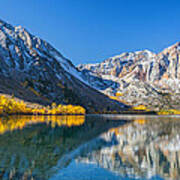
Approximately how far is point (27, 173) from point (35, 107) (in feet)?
527

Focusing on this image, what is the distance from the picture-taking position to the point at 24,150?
1225 inches

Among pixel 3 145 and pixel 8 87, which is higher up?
pixel 8 87

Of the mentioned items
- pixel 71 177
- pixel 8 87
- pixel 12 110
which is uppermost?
pixel 8 87

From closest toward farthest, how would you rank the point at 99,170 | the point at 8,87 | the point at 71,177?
the point at 71,177 → the point at 99,170 → the point at 8,87

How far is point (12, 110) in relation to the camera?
142 m

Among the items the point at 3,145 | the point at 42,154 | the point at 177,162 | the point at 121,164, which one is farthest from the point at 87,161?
the point at 3,145

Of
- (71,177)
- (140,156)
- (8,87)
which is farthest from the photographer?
(8,87)

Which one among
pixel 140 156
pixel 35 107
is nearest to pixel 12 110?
pixel 35 107

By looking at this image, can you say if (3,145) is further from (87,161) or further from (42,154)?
(87,161)

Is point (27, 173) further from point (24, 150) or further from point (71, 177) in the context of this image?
point (24, 150)

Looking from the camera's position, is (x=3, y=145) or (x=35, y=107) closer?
(x=3, y=145)

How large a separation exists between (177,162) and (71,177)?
14.8m

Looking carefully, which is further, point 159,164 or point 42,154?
point 42,154

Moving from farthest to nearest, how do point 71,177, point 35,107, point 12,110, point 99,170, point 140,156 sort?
1. point 35,107
2. point 12,110
3. point 140,156
4. point 99,170
5. point 71,177
